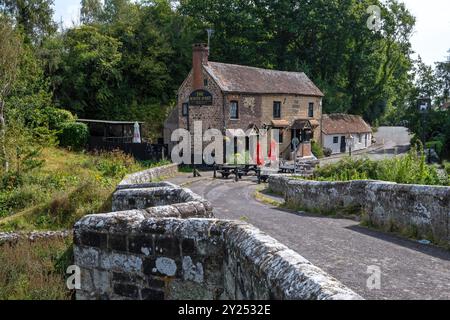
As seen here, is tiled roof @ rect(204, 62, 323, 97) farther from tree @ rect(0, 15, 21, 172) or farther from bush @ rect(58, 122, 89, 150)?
tree @ rect(0, 15, 21, 172)

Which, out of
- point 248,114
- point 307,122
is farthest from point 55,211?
point 307,122

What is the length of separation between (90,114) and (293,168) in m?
23.6

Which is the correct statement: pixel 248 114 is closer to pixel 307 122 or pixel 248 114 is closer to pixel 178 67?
pixel 307 122

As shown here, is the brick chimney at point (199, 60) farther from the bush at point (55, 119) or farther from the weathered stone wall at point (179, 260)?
the weathered stone wall at point (179, 260)

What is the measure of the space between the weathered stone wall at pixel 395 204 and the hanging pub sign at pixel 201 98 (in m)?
21.7

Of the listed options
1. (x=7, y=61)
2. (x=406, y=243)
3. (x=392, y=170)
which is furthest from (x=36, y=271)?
(x=7, y=61)

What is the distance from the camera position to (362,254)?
24.9 ft

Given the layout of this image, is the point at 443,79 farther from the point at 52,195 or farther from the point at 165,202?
the point at 165,202

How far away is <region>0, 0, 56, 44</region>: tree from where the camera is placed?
3694 cm

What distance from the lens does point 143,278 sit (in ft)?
17.9

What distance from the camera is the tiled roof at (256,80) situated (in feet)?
114

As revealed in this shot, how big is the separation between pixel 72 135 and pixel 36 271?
1066 inches

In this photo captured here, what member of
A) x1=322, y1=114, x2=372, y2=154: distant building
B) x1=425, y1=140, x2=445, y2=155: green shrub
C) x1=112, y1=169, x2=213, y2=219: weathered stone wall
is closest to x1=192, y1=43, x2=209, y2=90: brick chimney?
x1=322, y1=114, x2=372, y2=154: distant building

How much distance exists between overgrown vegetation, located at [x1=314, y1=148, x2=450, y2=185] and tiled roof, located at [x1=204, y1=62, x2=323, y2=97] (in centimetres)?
1661
